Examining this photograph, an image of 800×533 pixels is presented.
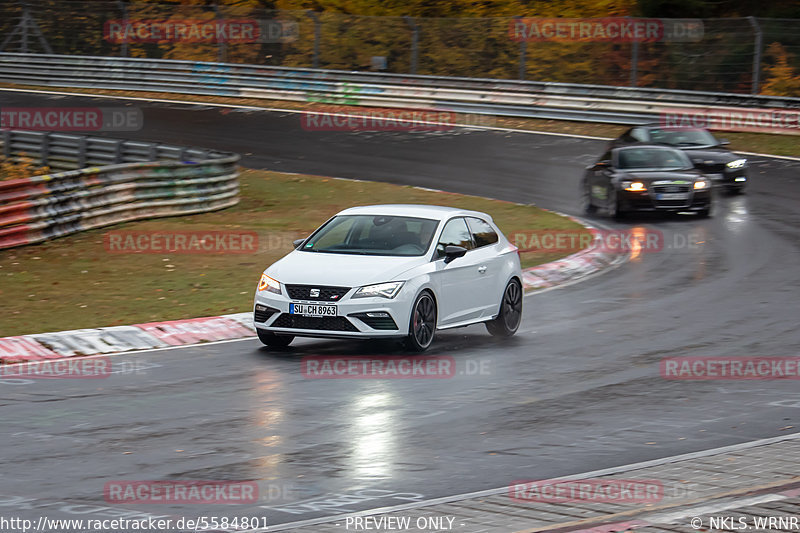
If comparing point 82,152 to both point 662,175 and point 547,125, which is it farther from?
point 547,125

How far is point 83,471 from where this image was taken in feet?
26.6

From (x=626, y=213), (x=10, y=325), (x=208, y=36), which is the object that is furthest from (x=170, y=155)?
(x=208, y=36)

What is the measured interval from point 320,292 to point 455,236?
2.13 metres

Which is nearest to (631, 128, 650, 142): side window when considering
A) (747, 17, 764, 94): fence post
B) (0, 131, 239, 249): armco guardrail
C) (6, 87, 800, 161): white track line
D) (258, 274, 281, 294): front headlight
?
(6, 87, 800, 161): white track line

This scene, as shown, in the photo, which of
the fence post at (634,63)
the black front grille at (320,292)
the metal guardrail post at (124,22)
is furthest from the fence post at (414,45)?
the black front grille at (320,292)

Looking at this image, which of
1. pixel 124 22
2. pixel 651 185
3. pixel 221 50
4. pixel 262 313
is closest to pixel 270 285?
pixel 262 313

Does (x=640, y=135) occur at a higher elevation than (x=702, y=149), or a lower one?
higher

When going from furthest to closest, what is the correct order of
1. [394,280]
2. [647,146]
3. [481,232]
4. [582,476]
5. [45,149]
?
1. [45,149]
2. [647,146]
3. [481,232]
4. [394,280]
5. [582,476]

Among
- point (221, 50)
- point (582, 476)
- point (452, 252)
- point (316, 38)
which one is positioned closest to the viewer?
point (582, 476)

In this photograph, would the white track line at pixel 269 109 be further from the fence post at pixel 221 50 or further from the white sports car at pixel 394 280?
the white sports car at pixel 394 280

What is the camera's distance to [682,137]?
2820cm

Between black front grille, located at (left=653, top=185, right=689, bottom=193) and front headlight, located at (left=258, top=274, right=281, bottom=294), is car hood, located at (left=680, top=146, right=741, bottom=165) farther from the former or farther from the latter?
front headlight, located at (left=258, top=274, right=281, bottom=294)

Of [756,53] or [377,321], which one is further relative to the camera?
[756,53]

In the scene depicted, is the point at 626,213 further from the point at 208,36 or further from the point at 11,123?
the point at 208,36
